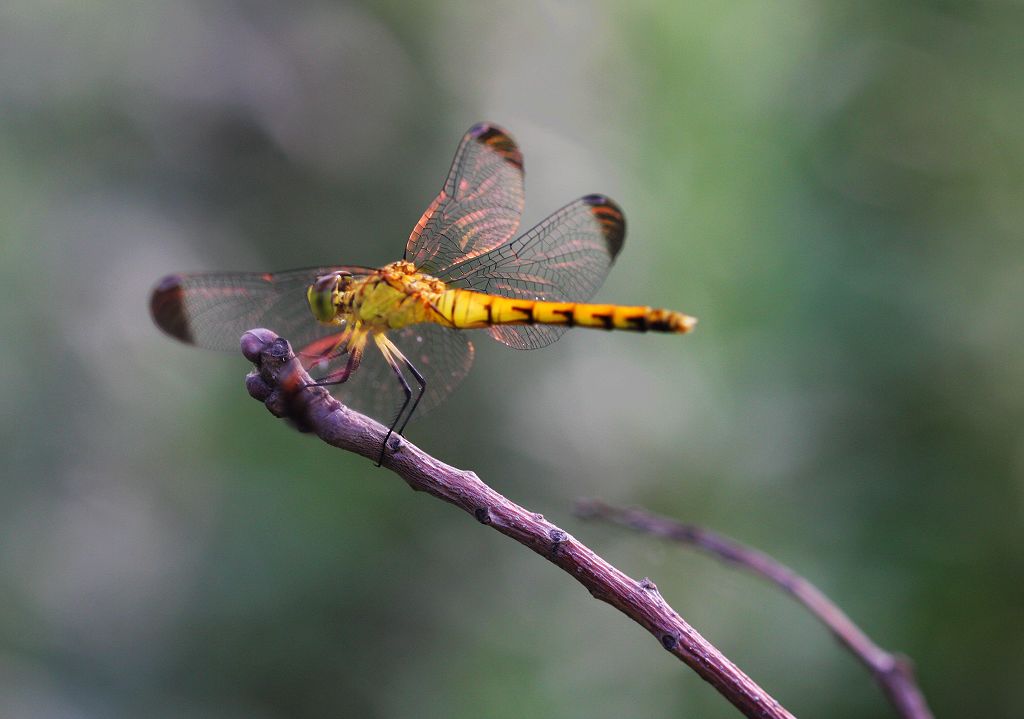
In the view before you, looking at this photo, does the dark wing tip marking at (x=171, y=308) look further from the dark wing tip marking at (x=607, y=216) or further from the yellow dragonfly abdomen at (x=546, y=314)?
the dark wing tip marking at (x=607, y=216)

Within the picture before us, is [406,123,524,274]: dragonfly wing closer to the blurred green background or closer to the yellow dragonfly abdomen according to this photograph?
the yellow dragonfly abdomen

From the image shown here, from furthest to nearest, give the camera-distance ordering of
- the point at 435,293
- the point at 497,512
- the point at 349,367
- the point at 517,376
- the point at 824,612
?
the point at 517,376 < the point at 435,293 < the point at 349,367 < the point at 824,612 < the point at 497,512

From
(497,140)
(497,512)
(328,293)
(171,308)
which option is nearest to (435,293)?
(328,293)

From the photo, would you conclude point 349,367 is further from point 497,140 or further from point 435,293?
point 497,140

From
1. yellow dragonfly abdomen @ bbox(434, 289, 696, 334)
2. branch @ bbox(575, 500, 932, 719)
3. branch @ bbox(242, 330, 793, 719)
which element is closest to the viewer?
branch @ bbox(242, 330, 793, 719)

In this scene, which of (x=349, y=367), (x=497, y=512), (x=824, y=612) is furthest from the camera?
(x=349, y=367)

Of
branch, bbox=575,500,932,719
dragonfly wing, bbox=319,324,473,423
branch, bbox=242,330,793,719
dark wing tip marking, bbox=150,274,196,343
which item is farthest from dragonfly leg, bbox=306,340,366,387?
branch, bbox=575,500,932,719
